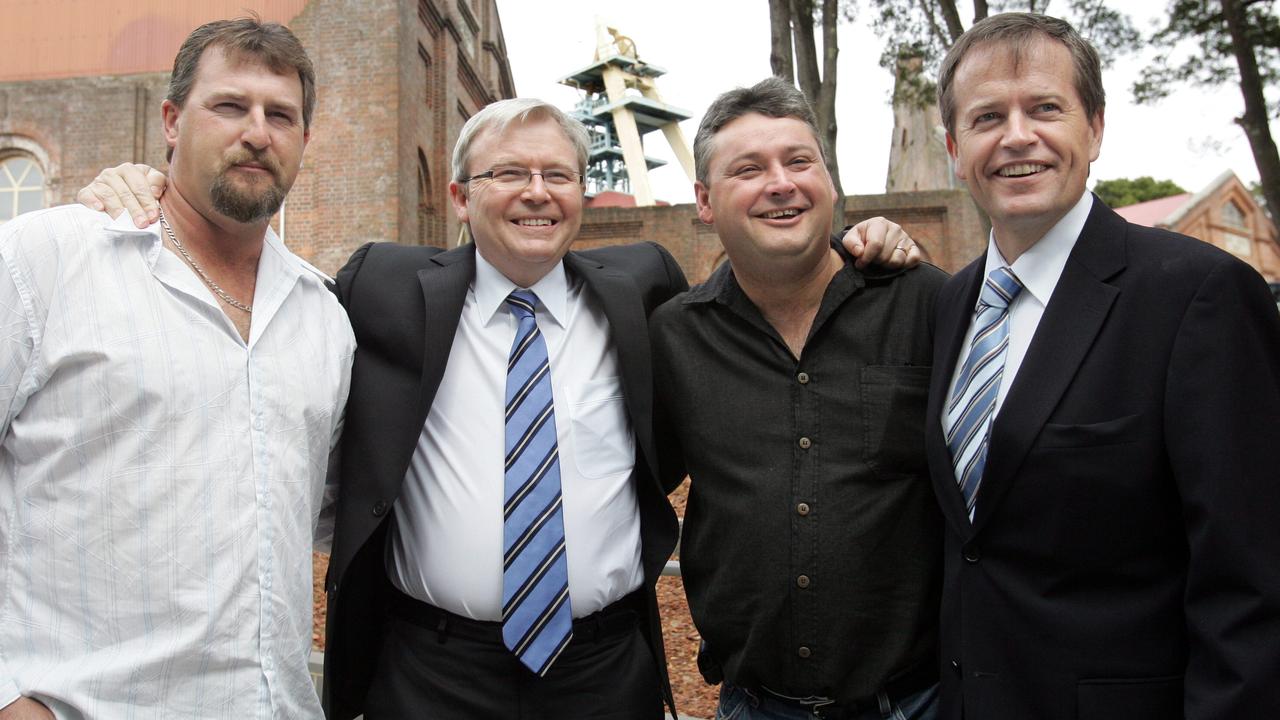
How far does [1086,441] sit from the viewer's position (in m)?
2.00

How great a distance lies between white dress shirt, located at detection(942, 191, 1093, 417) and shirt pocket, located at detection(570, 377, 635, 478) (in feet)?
4.04

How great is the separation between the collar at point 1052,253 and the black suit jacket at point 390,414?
1268mm

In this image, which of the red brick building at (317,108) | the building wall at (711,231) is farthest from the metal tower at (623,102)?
the red brick building at (317,108)

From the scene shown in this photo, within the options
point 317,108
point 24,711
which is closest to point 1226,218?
point 317,108

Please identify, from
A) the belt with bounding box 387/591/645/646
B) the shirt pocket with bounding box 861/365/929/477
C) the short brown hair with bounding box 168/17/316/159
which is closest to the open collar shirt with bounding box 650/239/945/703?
the shirt pocket with bounding box 861/365/929/477

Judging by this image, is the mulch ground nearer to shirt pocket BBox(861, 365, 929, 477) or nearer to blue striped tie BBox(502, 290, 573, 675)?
blue striped tie BBox(502, 290, 573, 675)

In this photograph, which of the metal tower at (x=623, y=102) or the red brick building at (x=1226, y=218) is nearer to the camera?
the red brick building at (x=1226, y=218)

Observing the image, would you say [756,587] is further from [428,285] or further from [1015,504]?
[428,285]

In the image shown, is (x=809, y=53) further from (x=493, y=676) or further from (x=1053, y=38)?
(x=493, y=676)

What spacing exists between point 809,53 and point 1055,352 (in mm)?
9480

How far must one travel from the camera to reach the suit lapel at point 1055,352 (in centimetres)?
207

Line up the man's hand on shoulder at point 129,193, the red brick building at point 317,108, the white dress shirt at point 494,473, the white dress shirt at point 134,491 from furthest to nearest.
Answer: the red brick building at point 317,108 → the white dress shirt at point 494,473 → the man's hand on shoulder at point 129,193 → the white dress shirt at point 134,491

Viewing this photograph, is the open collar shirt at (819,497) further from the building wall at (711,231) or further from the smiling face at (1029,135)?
the building wall at (711,231)

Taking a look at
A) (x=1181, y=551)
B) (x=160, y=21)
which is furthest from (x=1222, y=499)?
(x=160, y=21)
